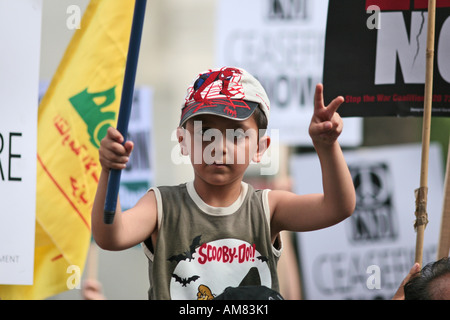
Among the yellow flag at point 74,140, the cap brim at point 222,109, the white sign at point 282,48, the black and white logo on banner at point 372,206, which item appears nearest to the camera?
the cap brim at point 222,109

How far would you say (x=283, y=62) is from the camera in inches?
225

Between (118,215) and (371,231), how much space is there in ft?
13.3

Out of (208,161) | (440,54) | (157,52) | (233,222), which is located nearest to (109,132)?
(208,161)

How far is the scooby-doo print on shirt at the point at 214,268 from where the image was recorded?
218 centimetres

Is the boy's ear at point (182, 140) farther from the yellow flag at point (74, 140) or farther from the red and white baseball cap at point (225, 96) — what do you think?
the yellow flag at point (74, 140)

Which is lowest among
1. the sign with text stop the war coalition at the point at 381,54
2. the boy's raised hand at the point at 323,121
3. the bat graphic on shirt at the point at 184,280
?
the bat graphic on shirt at the point at 184,280

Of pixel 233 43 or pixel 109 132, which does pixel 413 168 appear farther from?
pixel 109 132

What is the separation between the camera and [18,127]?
10.3 feet

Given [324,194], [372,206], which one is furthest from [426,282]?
[372,206]

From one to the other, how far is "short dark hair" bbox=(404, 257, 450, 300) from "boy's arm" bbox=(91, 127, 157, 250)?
70cm

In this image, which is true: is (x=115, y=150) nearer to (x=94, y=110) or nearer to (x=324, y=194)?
(x=324, y=194)

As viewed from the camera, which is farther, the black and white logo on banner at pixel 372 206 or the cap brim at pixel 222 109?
the black and white logo on banner at pixel 372 206

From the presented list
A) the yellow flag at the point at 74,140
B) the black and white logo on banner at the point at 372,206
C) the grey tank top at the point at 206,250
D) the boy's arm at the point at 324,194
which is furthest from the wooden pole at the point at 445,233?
the black and white logo on banner at the point at 372,206

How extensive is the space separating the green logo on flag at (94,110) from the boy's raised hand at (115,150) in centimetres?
147
